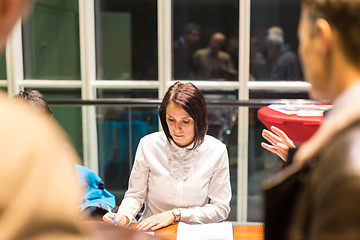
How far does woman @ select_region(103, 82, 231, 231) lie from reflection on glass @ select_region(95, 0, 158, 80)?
229cm

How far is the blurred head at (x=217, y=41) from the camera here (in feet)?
→ 16.6

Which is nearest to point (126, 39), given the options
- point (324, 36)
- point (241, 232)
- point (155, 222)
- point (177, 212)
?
point (177, 212)

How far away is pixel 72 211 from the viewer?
49 cm

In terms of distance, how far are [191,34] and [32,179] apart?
15.9ft

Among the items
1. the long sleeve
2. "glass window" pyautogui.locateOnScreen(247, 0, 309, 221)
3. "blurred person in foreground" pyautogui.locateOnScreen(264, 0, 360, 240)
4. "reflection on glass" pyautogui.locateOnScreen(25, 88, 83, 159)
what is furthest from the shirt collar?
"reflection on glass" pyautogui.locateOnScreen(25, 88, 83, 159)

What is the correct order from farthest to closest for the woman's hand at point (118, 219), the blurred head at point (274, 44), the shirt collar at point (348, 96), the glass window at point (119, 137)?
the blurred head at point (274, 44), the glass window at point (119, 137), the woman's hand at point (118, 219), the shirt collar at point (348, 96)

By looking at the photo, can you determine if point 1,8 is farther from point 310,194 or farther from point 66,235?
point 310,194

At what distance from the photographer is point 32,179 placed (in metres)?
0.47

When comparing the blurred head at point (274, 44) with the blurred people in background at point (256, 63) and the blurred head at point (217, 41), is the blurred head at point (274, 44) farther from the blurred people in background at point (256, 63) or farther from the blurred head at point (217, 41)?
the blurred head at point (217, 41)

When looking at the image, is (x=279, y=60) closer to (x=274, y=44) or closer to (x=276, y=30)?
(x=274, y=44)

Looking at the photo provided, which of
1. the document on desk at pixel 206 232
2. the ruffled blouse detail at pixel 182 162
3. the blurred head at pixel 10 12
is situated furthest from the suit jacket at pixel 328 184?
the ruffled blouse detail at pixel 182 162

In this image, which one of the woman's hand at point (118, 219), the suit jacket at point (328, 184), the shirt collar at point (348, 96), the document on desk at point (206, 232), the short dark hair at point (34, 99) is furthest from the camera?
the short dark hair at point (34, 99)

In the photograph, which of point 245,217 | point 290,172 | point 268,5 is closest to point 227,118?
point 245,217

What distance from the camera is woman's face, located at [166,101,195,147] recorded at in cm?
267
